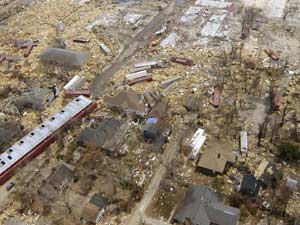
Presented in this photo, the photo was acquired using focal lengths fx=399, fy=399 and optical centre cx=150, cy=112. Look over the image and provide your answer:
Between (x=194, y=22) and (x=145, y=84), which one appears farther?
(x=194, y=22)

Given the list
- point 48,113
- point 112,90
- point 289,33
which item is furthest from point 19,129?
point 289,33

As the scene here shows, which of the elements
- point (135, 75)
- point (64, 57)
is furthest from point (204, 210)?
point (64, 57)

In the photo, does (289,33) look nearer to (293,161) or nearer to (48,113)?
(293,161)

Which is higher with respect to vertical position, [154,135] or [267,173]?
[154,135]

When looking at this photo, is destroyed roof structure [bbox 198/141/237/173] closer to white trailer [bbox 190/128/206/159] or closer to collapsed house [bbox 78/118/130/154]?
white trailer [bbox 190/128/206/159]

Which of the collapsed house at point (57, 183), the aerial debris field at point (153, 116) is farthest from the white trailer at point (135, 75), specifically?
the collapsed house at point (57, 183)

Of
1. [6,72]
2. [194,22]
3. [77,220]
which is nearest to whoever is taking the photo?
[77,220]

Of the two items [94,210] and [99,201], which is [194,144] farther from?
[94,210]
